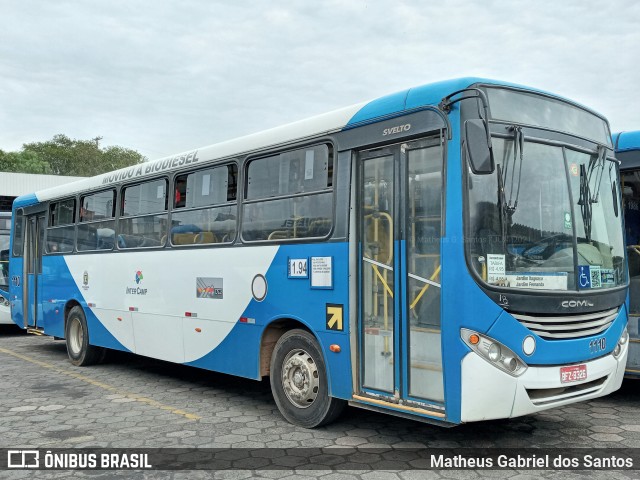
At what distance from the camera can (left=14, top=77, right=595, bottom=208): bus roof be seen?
5312 mm

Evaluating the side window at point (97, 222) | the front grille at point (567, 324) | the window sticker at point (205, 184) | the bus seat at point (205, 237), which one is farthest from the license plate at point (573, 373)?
the side window at point (97, 222)

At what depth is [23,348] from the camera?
43.9 ft

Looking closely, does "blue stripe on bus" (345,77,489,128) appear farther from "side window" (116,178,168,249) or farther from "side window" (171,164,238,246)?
"side window" (116,178,168,249)

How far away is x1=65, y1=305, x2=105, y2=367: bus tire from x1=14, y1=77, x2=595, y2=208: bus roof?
2.77 metres

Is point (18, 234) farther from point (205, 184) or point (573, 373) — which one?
point (573, 373)

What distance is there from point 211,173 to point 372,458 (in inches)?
158

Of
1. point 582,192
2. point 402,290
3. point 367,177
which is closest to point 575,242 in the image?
point 582,192

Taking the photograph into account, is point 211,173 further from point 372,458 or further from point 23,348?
point 23,348

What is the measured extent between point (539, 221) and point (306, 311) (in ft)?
7.69

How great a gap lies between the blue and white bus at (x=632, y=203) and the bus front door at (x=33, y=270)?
32.5 feet

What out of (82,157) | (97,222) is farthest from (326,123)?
(82,157)

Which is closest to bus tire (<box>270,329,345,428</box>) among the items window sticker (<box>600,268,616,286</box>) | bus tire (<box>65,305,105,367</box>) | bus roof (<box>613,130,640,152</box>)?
window sticker (<box>600,268,616,286</box>)

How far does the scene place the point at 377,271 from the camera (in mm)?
5770

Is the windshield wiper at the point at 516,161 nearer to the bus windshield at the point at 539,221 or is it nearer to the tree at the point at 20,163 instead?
Answer: the bus windshield at the point at 539,221
